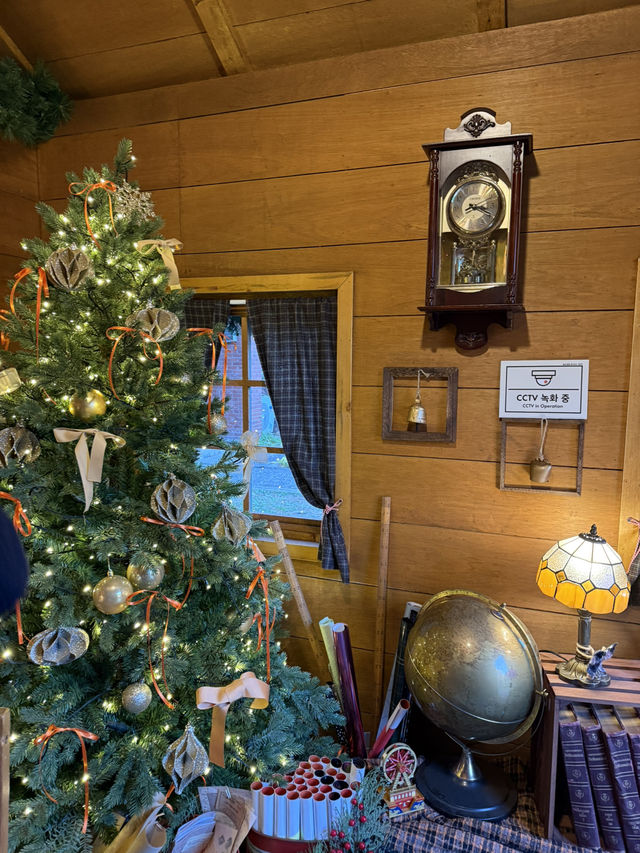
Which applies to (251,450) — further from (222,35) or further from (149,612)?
(222,35)

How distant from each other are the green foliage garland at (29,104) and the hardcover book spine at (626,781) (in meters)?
2.80

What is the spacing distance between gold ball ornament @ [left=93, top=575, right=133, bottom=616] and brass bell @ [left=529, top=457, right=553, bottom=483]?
4.11 feet

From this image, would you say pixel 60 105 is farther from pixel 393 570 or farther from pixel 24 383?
pixel 393 570

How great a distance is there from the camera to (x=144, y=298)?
1.37m

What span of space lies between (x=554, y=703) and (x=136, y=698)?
1.08 m

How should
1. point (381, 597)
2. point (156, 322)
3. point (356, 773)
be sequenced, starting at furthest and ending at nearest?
point (381, 597) < point (356, 773) < point (156, 322)

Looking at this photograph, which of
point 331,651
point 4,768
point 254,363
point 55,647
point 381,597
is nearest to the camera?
point 4,768

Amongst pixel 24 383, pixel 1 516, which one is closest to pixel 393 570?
pixel 24 383

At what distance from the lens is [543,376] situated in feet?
5.66

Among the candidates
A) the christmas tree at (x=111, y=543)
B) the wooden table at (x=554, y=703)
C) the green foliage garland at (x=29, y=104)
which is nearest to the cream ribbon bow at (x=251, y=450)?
the christmas tree at (x=111, y=543)

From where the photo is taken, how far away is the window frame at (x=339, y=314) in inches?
75.9

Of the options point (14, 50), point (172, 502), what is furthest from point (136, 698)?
point (14, 50)

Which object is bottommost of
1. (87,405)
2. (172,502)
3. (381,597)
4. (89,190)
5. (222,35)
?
(381,597)

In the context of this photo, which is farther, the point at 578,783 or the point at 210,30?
the point at 210,30
